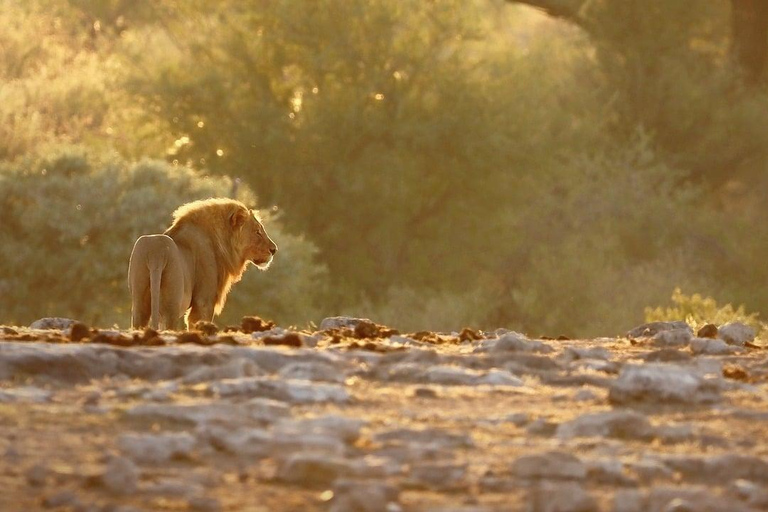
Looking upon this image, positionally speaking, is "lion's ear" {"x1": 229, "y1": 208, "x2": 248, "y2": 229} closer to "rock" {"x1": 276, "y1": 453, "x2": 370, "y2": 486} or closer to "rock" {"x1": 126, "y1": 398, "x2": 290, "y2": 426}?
"rock" {"x1": 126, "y1": 398, "x2": 290, "y2": 426}

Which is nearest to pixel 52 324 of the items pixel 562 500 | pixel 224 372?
pixel 224 372

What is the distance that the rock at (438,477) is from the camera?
482 cm

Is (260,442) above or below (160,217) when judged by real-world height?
below

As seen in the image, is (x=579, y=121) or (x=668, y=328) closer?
(x=668, y=328)

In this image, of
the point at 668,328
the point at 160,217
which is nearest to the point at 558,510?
the point at 668,328

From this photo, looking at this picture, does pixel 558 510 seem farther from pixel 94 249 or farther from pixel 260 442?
pixel 94 249

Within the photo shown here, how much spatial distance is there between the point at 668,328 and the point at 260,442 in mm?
5597

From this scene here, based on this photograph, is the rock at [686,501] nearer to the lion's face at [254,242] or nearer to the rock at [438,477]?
the rock at [438,477]

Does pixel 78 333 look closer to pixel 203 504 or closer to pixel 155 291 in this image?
→ pixel 203 504

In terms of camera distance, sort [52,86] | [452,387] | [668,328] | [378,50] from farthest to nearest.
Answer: [52,86] → [378,50] → [668,328] → [452,387]

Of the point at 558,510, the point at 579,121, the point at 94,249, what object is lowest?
the point at 558,510

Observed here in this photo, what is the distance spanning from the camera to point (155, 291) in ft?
36.4

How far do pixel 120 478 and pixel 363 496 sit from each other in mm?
685

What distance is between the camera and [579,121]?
42000mm
